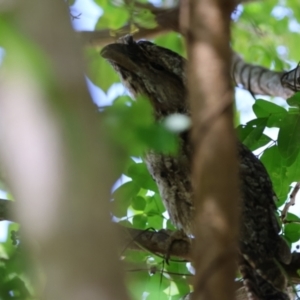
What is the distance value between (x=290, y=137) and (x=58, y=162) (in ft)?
4.12

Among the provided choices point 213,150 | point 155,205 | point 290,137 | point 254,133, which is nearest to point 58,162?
point 213,150

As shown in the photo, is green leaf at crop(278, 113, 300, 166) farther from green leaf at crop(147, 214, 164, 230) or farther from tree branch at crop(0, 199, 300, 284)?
green leaf at crop(147, 214, 164, 230)

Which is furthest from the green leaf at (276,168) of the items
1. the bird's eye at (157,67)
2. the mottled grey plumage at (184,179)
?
the bird's eye at (157,67)

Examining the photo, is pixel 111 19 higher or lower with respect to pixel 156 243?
higher

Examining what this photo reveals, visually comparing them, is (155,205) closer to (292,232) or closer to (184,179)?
(184,179)

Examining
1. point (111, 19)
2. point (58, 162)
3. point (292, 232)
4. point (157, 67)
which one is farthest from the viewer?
point (111, 19)

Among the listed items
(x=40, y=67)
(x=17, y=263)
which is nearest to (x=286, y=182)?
(x=17, y=263)

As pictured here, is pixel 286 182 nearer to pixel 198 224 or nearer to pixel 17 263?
pixel 17 263

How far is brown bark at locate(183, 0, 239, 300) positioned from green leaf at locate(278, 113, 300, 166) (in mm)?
1090

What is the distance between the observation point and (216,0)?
0.63 m

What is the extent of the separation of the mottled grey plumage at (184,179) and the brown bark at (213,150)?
3.64 feet

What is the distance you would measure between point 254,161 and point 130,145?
1.36 metres

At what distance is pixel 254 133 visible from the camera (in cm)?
184

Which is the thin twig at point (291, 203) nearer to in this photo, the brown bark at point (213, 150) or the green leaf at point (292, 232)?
the green leaf at point (292, 232)
